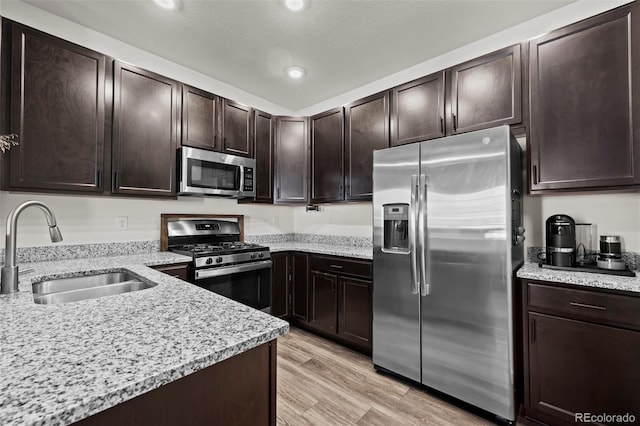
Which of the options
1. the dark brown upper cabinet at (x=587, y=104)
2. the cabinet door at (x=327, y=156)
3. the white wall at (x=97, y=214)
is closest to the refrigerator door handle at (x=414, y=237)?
the dark brown upper cabinet at (x=587, y=104)

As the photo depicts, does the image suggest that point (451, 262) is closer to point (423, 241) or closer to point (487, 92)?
point (423, 241)

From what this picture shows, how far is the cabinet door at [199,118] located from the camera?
265 cm

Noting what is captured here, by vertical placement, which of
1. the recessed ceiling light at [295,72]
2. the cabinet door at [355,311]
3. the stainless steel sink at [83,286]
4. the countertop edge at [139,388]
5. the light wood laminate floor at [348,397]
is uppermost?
the recessed ceiling light at [295,72]

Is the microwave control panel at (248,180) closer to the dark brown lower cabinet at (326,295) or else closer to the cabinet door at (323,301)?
the dark brown lower cabinet at (326,295)

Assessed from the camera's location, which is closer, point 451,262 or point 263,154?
point 451,262

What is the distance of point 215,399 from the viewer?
76 centimetres

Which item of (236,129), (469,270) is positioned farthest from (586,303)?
(236,129)

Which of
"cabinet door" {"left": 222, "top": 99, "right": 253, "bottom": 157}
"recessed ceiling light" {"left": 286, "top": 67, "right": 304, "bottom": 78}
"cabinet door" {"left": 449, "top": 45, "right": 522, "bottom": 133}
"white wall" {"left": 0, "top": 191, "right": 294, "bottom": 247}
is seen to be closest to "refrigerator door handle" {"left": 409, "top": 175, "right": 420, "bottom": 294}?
"cabinet door" {"left": 449, "top": 45, "right": 522, "bottom": 133}

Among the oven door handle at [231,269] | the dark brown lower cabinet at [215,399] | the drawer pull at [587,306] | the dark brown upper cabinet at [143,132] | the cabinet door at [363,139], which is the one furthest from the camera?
the cabinet door at [363,139]

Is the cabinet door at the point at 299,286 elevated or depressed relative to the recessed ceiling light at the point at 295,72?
depressed

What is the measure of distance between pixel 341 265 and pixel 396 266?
0.67m

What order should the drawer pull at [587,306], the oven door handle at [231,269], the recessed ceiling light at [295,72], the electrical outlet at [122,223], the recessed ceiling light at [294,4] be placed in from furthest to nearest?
the recessed ceiling light at [295,72] < the electrical outlet at [122,223] < the oven door handle at [231,269] < the recessed ceiling light at [294,4] < the drawer pull at [587,306]

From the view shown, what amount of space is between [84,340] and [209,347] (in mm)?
337

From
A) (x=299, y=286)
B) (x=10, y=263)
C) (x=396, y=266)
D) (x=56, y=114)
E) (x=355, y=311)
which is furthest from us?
(x=299, y=286)
